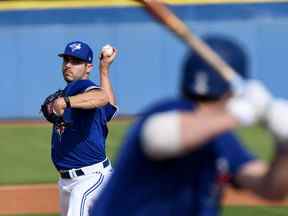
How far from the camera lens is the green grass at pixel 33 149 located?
35.1 ft

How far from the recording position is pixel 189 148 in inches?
107

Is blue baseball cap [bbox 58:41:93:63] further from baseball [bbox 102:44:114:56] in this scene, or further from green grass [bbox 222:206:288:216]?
green grass [bbox 222:206:288:216]

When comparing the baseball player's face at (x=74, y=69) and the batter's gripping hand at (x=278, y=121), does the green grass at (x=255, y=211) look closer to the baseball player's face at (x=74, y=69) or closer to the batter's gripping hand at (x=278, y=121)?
the baseball player's face at (x=74, y=69)

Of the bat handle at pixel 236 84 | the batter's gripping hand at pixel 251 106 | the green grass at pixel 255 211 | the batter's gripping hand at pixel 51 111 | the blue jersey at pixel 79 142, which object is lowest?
the green grass at pixel 255 211

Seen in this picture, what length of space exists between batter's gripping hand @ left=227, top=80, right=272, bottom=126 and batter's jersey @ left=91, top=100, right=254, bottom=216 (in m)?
0.24

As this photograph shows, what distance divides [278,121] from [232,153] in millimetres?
523

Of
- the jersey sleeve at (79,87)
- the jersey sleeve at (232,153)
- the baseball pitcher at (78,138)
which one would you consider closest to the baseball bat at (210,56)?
the jersey sleeve at (232,153)

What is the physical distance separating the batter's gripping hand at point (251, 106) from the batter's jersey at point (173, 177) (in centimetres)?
24

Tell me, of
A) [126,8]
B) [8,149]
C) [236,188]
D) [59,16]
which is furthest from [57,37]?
[236,188]

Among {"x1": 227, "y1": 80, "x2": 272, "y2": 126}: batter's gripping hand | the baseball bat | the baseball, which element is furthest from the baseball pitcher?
{"x1": 227, "y1": 80, "x2": 272, "y2": 126}: batter's gripping hand

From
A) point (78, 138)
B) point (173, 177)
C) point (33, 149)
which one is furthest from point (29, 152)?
point (173, 177)

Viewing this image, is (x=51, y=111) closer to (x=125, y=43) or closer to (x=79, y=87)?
(x=79, y=87)

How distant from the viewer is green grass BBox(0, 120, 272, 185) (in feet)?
35.1

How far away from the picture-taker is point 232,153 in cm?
315
